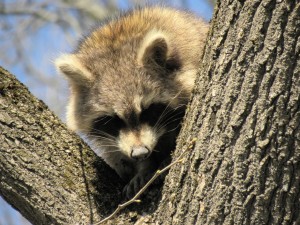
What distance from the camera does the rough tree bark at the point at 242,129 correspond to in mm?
2678

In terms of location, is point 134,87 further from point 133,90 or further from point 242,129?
point 242,129

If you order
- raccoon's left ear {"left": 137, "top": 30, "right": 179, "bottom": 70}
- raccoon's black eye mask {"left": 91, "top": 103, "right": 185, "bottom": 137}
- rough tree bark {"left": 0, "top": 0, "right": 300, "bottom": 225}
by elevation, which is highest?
raccoon's left ear {"left": 137, "top": 30, "right": 179, "bottom": 70}

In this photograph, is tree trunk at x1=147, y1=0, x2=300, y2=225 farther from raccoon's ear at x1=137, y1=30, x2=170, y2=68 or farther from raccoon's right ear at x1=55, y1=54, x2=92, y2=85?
raccoon's right ear at x1=55, y1=54, x2=92, y2=85

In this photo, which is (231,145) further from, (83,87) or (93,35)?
(93,35)

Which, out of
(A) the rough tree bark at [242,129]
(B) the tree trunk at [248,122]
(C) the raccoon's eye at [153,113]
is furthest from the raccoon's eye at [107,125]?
(B) the tree trunk at [248,122]

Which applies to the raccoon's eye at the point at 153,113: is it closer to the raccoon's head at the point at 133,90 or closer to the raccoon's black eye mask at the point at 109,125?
the raccoon's head at the point at 133,90

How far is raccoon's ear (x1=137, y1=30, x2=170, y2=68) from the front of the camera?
413 cm

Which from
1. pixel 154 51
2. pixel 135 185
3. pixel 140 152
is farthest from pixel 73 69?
pixel 135 185

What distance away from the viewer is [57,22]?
14.8 meters

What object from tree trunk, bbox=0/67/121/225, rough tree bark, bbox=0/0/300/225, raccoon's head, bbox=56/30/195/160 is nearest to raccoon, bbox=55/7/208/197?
raccoon's head, bbox=56/30/195/160

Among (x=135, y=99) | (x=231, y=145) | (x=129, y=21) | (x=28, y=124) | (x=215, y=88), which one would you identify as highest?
(x=129, y=21)

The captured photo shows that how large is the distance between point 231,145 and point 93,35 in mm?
2249

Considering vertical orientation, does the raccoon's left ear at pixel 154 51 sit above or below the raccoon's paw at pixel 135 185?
above

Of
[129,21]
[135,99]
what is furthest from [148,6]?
[135,99]
